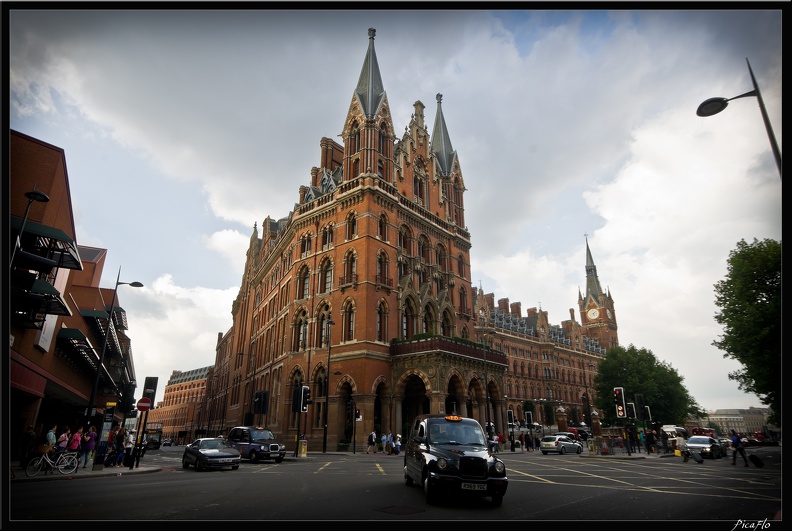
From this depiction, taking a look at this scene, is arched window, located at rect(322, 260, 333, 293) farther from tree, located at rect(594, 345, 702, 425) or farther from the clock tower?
the clock tower

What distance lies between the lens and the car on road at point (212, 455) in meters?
19.0

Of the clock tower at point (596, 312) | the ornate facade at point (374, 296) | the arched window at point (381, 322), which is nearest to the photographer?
the ornate facade at point (374, 296)

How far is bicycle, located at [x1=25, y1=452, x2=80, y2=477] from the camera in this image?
15.6 meters

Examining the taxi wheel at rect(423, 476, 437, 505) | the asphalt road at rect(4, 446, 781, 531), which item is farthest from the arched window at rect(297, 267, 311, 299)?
the taxi wheel at rect(423, 476, 437, 505)

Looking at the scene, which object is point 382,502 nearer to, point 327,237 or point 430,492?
point 430,492

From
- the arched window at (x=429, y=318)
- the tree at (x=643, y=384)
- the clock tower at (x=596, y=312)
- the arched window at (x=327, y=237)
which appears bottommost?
the tree at (x=643, y=384)

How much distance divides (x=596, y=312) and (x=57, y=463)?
11803 cm

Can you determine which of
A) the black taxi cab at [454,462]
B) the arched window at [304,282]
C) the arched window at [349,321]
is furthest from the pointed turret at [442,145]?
the black taxi cab at [454,462]

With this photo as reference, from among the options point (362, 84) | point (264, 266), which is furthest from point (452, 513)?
point (264, 266)

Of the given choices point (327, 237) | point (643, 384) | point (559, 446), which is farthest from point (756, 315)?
point (643, 384)

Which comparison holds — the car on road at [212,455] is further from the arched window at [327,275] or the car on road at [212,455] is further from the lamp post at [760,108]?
the arched window at [327,275]

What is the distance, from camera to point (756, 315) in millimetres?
27094

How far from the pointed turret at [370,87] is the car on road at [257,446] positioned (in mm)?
29231
